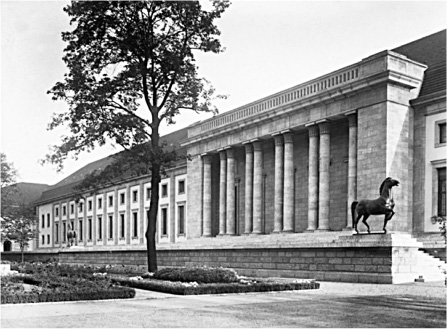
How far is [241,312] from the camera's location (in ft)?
46.2

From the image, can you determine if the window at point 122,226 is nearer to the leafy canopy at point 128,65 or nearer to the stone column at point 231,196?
the stone column at point 231,196

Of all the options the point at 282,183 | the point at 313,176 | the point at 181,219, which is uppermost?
the point at 313,176

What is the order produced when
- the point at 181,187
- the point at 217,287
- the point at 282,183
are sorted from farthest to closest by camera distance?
1. the point at 181,187
2. the point at 282,183
3. the point at 217,287

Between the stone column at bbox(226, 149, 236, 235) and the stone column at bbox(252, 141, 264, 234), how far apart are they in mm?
3212

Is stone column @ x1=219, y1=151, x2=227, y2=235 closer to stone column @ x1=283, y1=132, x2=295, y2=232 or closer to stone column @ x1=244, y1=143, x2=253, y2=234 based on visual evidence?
stone column @ x1=244, y1=143, x2=253, y2=234

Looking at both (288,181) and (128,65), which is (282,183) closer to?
(288,181)

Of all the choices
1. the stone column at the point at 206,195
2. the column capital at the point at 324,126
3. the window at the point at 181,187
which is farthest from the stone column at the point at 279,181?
the window at the point at 181,187

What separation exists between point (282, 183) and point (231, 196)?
6.38 metres

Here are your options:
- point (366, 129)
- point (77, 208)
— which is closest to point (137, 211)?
point (77, 208)

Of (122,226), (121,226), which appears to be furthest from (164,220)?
(121,226)

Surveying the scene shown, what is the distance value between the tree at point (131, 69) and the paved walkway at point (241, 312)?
10510mm

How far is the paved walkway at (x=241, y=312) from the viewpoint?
12.1 m

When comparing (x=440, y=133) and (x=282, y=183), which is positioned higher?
(x=440, y=133)

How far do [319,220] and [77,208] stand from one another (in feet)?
169
